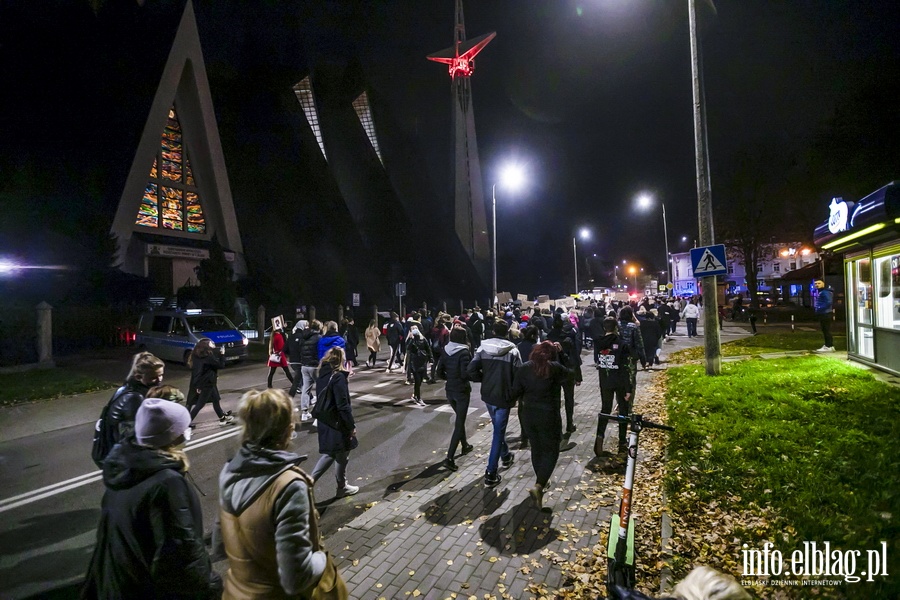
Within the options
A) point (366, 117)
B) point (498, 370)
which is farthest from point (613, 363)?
point (366, 117)

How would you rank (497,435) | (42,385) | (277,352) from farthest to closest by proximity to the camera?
(42,385), (277,352), (497,435)

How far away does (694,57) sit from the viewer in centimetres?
1059

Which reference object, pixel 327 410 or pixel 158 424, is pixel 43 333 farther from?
pixel 158 424

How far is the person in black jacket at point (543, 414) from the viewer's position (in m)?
4.65

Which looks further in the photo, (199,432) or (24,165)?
(24,165)

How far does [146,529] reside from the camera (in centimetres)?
206

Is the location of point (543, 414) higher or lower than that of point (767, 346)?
higher

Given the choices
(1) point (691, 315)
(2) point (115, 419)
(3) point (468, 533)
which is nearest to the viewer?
(2) point (115, 419)

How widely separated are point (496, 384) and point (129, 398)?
372 cm

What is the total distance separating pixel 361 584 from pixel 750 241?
44589 millimetres

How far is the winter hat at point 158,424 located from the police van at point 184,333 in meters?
14.8

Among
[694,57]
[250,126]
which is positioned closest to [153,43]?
[250,126]

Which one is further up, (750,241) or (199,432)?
(750,241)

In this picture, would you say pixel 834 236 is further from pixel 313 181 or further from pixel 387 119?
pixel 387 119
